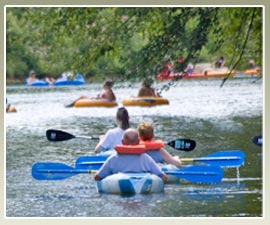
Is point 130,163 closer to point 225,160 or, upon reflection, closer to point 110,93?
point 225,160

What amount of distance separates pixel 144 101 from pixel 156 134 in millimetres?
788

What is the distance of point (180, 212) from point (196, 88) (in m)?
6.95

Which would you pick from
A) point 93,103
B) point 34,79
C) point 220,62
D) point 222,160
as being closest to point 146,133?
point 222,160

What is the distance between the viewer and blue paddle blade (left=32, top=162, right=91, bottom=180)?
375 inches

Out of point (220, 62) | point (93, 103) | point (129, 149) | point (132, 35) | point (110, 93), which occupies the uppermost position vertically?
A: point (132, 35)

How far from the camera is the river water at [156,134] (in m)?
9.03

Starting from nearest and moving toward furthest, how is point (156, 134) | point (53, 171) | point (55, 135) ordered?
point (53, 171) → point (55, 135) → point (156, 134)

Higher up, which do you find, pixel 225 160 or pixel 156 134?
pixel 156 134

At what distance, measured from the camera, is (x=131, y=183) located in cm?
898

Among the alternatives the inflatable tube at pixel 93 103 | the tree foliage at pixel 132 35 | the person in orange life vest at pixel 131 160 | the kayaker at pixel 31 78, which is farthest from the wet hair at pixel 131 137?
the inflatable tube at pixel 93 103

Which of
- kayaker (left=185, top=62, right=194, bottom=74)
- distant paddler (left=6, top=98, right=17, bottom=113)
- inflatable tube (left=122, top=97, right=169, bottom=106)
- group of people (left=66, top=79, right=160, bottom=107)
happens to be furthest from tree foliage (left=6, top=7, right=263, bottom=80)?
inflatable tube (left=122, top=97, right=169, bottom=106)

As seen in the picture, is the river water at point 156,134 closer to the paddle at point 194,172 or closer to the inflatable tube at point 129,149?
the paddle at point 194,172

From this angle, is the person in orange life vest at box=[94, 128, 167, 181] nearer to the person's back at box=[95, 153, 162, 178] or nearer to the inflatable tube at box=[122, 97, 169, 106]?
the person's back at box=[95, 153, 162, 178]

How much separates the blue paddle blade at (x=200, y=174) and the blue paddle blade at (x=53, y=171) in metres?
0.76
